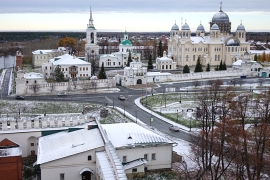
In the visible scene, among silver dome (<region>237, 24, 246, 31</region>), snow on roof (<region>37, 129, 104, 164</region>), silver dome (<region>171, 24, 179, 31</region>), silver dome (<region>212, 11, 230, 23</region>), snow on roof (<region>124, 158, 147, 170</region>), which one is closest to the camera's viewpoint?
snow on roof (<region>37, 129, 104, 164</region>)

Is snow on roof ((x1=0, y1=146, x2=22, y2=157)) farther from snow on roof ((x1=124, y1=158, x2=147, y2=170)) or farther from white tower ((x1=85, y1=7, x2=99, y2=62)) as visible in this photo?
white tower ((x1=85, y1=7, x2=99, y2=62))

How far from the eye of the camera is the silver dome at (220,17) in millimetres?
83750

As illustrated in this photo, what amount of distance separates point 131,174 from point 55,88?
29383 millimetres

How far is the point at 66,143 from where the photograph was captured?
20547mm

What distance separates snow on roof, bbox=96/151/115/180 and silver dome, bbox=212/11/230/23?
70.9 metres

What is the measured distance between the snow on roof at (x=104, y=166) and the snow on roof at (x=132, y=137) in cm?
207

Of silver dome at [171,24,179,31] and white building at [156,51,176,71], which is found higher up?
silver dome at [171,24,179,31]

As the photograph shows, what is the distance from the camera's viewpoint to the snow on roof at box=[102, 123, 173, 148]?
2098 centimetres

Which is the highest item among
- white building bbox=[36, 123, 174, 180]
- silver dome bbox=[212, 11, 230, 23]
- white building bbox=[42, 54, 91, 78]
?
silver dome bbox=[212, 11, 230, 23]

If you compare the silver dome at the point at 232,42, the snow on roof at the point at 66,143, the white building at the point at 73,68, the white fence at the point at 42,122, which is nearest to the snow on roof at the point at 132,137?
the snow on roof at the point at 66,143

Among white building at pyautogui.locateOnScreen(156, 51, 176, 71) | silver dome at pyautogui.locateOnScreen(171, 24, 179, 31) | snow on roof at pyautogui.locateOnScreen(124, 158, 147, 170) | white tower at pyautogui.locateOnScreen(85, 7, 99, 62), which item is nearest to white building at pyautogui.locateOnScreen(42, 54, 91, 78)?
white building at pyautogui.locateOnScreen(156, 51, 176, 71)

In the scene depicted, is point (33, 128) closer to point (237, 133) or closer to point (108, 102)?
point (237, 133)

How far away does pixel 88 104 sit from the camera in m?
39.5

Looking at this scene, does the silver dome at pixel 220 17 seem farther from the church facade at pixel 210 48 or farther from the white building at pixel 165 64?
the white building at pixel 165 64
